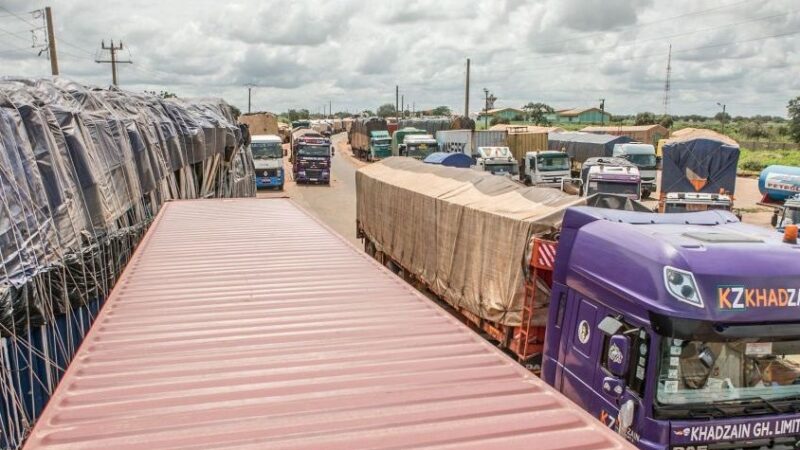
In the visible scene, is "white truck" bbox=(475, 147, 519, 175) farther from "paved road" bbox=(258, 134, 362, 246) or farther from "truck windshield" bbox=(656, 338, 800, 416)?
"truck windshield" bbox=(656, 338, 800, 416)

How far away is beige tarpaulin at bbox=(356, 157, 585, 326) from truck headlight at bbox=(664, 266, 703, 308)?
374 cm

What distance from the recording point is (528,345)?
881 cm

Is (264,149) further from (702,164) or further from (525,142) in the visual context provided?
(702,164)

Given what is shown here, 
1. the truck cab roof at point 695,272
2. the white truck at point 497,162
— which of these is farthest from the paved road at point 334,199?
the truck cab roof at point 695,272

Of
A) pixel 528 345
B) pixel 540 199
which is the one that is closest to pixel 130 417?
pixel 528 345

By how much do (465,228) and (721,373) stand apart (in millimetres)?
6262

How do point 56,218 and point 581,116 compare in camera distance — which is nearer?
point 56,218

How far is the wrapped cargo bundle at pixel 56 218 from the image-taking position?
677cm

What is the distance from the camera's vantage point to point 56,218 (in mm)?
8219

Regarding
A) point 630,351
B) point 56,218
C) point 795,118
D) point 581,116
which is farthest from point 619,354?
point 581,116

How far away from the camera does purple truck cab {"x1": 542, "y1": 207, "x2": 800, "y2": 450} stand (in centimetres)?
524

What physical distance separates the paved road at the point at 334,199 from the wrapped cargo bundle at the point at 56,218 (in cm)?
892

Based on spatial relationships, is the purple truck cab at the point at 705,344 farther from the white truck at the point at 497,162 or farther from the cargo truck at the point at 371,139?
the cargo truck at the point at 371,139

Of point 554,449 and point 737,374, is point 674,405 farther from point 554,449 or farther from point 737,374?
point 554,449
